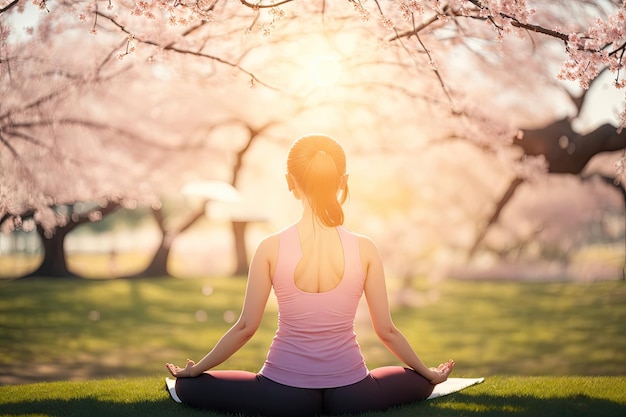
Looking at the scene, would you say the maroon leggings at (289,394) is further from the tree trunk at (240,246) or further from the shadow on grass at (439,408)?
the tree trunk at (240,246)

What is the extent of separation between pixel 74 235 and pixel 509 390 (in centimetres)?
5901

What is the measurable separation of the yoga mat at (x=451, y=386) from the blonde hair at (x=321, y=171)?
165cm

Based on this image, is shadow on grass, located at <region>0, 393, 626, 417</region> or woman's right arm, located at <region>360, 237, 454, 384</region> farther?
shadow on grass, located at <region>0, 393, 626, 417</region>

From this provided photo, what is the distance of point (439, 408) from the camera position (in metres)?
4.40

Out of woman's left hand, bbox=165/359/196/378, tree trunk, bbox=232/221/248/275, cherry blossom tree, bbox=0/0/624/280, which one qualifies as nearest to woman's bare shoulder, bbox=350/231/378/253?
woman's left hand, bbox=165/359/196/378

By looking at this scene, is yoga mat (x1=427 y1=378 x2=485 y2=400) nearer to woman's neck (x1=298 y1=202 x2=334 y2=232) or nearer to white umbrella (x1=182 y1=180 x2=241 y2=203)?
woman's neck (x1=298 y1=202 x2=334 y2=232)

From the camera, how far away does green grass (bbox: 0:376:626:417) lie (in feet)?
14.3

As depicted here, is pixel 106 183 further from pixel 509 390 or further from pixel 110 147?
Result: pixel 509 390

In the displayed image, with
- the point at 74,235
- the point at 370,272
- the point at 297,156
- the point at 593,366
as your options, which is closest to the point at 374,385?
the point at 370,272

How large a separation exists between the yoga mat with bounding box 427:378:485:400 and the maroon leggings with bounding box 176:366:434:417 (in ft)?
1.68

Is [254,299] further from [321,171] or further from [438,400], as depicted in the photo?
[438,400]

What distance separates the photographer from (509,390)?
5188 millimetres

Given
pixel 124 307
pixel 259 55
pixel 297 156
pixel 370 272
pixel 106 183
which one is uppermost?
pixel 259 55

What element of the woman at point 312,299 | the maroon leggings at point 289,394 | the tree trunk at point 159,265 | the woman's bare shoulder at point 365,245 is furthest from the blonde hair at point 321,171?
the tree trunk at point 159,265
